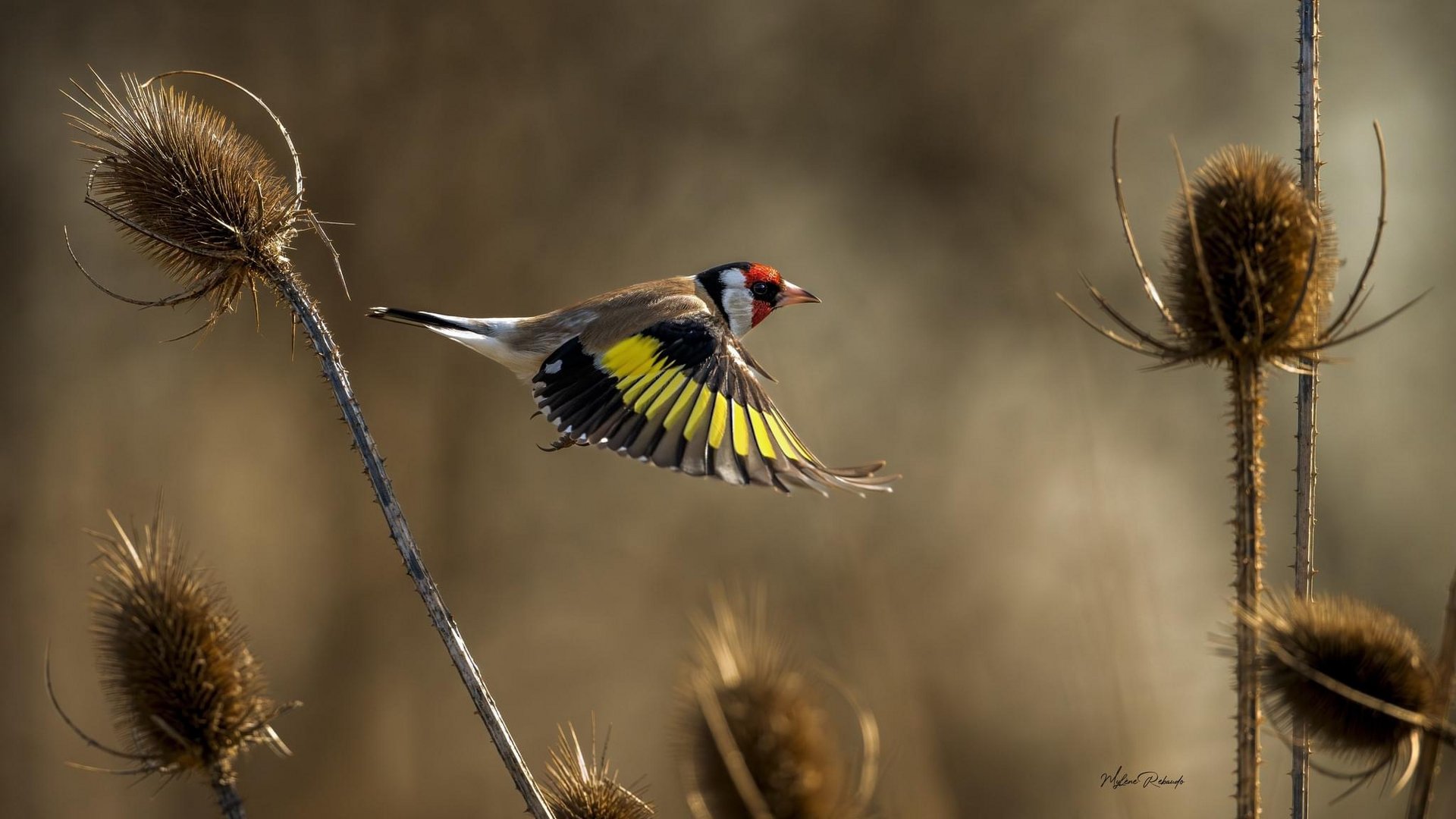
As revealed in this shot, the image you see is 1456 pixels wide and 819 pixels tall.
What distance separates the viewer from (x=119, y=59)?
13.4 ft

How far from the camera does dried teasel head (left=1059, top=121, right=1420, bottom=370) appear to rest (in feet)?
4.13

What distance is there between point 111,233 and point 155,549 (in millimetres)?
3377

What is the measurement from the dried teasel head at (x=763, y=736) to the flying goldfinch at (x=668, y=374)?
0.64 meters

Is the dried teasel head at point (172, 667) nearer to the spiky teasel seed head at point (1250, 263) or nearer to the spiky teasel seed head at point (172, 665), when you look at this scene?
the spiky teasel seed head at point (172, 665)

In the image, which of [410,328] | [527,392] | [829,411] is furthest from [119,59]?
[829,411]

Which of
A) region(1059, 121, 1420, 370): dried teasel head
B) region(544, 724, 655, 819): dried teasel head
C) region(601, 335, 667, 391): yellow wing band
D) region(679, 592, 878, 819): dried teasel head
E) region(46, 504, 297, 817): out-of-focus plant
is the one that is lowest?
region(544, 724, 655, 819): dried teasel head

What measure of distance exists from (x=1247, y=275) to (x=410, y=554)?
1016 millimetres

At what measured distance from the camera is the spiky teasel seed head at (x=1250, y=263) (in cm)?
128

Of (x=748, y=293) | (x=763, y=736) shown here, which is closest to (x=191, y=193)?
(x=763, y=736)

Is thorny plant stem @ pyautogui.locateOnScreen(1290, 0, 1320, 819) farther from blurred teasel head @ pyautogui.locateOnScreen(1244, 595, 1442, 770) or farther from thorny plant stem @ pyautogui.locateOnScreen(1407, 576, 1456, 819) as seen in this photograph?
thorny plant stem @ pyautogui.locateOnScreen(1407, 576, 1456, 819)

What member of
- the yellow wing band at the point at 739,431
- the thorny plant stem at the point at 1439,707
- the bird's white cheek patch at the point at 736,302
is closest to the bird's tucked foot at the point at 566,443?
the yellow wing band at the point at 739,431

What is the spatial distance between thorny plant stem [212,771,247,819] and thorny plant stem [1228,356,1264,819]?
1005 mm

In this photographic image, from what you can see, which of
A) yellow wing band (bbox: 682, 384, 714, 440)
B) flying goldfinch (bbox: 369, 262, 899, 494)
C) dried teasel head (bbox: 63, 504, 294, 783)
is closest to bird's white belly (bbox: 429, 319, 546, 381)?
flying goldfinch (bbox: 369, 262, 899, 494)

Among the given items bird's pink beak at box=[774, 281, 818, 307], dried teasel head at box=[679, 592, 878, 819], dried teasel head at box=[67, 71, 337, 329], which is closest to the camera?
dried teasel head at box=[679, 592, 878, 819]
